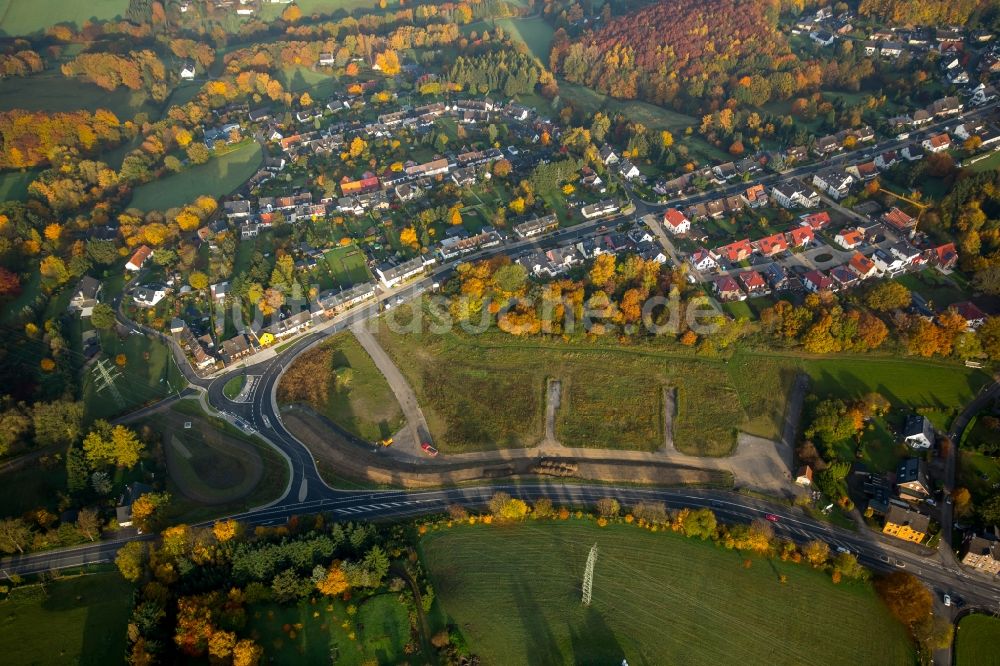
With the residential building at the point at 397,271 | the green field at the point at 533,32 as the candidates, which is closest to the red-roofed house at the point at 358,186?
the residential building at the point at 397,271

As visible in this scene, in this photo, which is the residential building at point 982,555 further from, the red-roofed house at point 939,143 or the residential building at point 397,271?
the red-roofed house at point 939,143

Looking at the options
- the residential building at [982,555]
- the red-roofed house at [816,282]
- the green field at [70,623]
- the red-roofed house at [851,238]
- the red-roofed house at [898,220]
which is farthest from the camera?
the red-roofed house at [898,220]

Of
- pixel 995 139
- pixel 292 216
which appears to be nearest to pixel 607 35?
pixel 995 139

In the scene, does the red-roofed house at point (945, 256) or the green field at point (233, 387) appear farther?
the red-roofed house at point (945, 256)

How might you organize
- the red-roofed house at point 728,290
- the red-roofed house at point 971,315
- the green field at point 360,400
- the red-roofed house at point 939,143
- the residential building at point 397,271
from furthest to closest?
the red-roofed house at point 939,143, the residential building at point 397,271, the red-roofed house at point 728,290, the red-roofed house at point 971,315, the green field at point 360,400

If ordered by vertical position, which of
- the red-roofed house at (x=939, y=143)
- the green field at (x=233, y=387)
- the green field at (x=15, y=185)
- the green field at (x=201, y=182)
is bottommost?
the green field at (x=233, y=387)

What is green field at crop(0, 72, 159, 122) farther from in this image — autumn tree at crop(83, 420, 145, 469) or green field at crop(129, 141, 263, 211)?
autumn tree at crop(83, 420, 145, 469)

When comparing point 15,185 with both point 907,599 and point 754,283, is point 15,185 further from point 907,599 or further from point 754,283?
point 907,599
